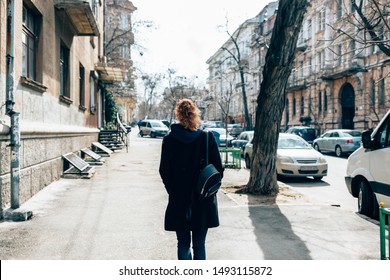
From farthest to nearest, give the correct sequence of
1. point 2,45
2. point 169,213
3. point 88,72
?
point 88,72 → point 2,45 → point 169,213

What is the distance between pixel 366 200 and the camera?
6.90 m

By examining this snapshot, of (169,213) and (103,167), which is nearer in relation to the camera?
(169,213)

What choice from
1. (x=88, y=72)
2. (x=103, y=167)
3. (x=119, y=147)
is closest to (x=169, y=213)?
(x=103, y=167)

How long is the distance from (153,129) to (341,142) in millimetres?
23097

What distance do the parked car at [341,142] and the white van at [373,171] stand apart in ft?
48.8

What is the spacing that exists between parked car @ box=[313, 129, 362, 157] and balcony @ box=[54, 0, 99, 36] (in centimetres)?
1446

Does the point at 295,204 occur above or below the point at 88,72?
below

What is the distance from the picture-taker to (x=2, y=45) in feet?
21.5

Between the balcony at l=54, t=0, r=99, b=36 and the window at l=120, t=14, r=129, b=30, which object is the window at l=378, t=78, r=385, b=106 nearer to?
the window at l=120, t=14, r=129, b=30

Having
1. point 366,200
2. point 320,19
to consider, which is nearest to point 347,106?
point 320,19

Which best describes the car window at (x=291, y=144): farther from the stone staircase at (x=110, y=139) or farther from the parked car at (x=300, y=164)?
the stone staircase at (x=110, y=139)

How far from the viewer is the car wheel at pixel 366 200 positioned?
6859 mm

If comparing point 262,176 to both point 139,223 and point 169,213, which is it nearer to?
point 139,223
